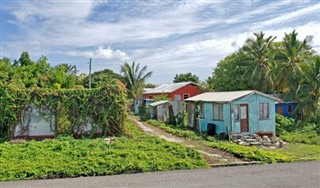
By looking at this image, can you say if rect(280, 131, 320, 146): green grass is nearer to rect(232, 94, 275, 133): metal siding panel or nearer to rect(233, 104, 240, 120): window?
rect(232, 94, 275, 133): metal siding panel

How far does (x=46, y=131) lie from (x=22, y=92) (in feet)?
7.50

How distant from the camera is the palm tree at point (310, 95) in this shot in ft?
82.2

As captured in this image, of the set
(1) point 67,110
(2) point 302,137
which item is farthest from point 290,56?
(1) point 67,110

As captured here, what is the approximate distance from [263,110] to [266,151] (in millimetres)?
5721

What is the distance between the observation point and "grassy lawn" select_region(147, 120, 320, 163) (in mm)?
12126

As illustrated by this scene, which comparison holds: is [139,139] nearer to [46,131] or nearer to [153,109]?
[46,131]

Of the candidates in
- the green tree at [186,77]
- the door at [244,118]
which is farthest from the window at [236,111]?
the green tree at [186,77]

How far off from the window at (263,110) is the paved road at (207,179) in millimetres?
8920

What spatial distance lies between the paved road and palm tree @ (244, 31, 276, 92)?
23.1 metres

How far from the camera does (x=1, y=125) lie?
1616 cm

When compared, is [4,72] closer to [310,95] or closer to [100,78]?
[100,78]

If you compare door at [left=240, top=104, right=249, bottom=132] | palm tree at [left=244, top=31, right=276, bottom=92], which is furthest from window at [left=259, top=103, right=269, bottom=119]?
palm tree at [left=244, top=31, right=276, bottom=92]

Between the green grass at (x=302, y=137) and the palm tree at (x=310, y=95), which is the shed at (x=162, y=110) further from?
the palm tree at (x=310, y=95)

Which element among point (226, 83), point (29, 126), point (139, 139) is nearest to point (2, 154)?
point (29, 126)
